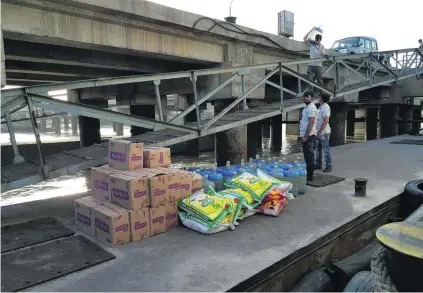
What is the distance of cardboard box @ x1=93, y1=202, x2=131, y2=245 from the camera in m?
3.47

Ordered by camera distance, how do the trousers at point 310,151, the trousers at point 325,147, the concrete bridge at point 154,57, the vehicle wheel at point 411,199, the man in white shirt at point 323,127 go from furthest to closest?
the trousers at point 325,147, the man in white shirt at point 323,127, the trousers at point 310,151, the concrete bridge at point 154,57, the vehicle wheel at point 411,199

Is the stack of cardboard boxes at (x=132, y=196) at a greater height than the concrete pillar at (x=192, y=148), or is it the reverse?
the stack of cardboard boxes at (x=132, y=196)

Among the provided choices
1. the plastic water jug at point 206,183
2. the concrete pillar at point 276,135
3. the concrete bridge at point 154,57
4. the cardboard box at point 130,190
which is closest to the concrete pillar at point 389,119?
the concrete bridge at point 154,57

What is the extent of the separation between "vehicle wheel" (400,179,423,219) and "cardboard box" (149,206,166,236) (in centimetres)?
405

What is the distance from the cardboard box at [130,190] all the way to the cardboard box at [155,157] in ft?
1.28

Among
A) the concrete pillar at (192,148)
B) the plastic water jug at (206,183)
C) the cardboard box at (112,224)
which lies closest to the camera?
the cardboard box at (112,224)

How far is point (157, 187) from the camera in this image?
12.5 feet

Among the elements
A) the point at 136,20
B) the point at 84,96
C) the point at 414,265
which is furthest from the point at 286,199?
the point at 84,96

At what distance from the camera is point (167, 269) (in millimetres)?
3002

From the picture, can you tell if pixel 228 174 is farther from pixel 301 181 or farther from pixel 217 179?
pixel 301 181

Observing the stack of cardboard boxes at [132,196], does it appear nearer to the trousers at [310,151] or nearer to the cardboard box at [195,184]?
the cardboard box at [195,184]

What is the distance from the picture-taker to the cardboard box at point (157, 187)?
12.3ft

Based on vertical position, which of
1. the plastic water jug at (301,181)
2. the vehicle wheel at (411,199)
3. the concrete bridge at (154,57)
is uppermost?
the concrete bridge at (154,57)

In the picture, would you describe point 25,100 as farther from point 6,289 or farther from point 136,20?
point 136,20
